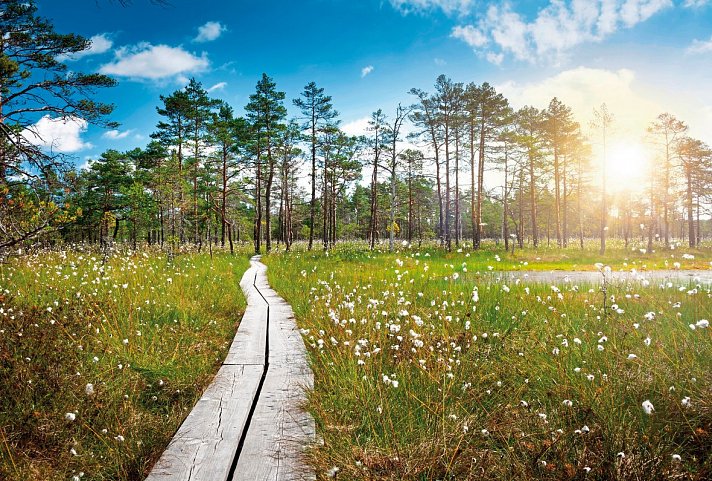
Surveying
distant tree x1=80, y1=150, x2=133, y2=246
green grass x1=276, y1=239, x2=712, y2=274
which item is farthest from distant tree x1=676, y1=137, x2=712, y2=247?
distant tree x1=80, y1=150, x2=133, y2=246

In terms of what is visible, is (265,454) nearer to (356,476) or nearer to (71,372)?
(356,476)

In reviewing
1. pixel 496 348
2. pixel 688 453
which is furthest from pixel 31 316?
pixel 688 453

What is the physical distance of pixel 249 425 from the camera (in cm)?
238

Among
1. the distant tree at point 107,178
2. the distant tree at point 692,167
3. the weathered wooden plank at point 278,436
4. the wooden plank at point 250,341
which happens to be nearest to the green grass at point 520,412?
the weathered wooden plank at point 278,436

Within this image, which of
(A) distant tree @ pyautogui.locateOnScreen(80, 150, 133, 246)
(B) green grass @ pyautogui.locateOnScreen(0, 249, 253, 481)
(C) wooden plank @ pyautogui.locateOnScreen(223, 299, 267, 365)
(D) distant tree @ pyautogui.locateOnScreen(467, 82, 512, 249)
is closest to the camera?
(B) green grass @ pyautogui.locateOnScreen(0, 249, 253, 481)

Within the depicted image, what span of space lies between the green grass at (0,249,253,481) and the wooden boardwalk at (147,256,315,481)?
0.90ft

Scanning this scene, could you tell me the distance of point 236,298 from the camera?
7359mm

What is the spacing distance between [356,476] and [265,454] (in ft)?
1.92

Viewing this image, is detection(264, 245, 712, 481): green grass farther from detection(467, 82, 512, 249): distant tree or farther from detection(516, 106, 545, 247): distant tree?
detection(516, 106, 545, 247): distant tree

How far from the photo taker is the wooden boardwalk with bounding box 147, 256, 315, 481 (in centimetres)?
188

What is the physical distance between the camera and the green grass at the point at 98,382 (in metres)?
2.24

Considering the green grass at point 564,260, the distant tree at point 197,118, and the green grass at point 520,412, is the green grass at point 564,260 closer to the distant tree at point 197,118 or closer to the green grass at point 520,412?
the green grass at point 520,412

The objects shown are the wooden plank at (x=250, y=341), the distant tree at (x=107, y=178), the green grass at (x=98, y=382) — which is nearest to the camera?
the green grass at (x=98, y=382)

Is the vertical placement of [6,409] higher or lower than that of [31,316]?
lower
